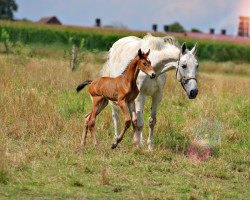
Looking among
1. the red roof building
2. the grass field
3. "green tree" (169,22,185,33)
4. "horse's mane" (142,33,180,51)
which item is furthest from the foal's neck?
"green tree" (169,22,185,33)

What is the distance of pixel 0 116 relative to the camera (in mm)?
11922

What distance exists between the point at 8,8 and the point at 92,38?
44088mm

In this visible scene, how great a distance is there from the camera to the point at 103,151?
1005cm

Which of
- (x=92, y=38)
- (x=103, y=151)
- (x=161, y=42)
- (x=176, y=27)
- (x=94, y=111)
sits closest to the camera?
(x=103, y=151)

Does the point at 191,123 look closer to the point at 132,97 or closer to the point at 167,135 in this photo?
the point at 167,135

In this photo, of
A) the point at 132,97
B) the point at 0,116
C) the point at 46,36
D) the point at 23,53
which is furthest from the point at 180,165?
the point at 46,36

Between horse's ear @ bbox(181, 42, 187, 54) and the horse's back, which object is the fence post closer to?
the horse's back

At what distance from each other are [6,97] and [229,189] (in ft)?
18.4

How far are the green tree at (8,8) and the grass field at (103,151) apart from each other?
72.1m

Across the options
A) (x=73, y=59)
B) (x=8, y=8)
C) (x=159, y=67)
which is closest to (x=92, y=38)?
(x=73, y=59)

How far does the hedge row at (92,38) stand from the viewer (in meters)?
45.5

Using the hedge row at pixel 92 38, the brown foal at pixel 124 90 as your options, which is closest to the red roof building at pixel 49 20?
the hedge row at pixel 92 38

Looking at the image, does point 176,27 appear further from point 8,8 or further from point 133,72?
point 133,72

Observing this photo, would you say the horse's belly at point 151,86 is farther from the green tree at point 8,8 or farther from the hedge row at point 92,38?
the green tree at point 8,8
